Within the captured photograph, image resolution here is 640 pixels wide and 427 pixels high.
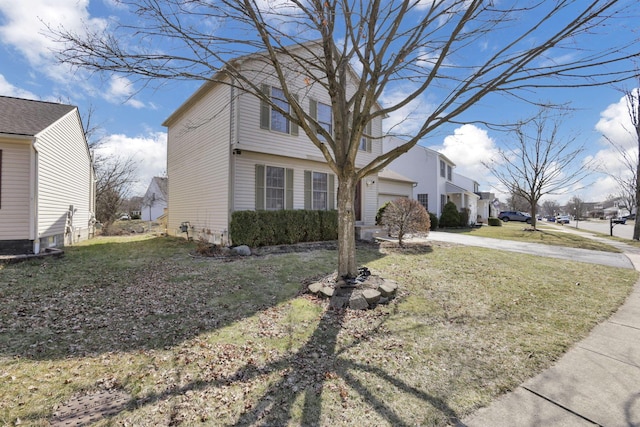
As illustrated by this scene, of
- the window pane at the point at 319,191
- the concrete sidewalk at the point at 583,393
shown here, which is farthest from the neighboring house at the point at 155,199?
the concrete sidewalk at the point at 583,393

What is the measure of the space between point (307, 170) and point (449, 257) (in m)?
6.46

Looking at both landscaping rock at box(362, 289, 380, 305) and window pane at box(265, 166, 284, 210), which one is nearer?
landscaping rock at box(362, 289, 380, 305)

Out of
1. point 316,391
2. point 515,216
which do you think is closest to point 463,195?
point 515,216

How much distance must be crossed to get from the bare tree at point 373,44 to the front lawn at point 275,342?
1.77m

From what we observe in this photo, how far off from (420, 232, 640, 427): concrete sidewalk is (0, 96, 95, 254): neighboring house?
11573 millimetres

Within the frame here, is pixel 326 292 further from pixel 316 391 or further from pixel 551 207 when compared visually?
pixel 551 207

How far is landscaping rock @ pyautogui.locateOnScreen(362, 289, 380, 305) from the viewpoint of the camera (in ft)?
15.3

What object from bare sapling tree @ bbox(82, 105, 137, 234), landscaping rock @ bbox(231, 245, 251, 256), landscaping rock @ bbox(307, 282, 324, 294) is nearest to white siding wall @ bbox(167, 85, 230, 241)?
landscaping rock @ bbox(231, 245, 251, 256)

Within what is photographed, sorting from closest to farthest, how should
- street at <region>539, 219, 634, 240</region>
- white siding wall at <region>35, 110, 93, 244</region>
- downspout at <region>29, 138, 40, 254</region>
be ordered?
downspout at <region>29, 138, 40, 254</region> → white siding wall at <region>35, 110, 93, 244</region> → street at <region>539, 219, 634, 240</region>

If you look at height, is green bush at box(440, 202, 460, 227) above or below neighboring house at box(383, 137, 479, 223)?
below

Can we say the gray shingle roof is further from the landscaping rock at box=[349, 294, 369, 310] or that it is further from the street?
the street

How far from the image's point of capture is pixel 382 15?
4.89 metres

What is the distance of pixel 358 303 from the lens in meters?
4.57

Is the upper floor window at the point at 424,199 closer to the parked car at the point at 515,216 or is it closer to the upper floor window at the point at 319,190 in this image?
the upper floor window at the point at 319,190
